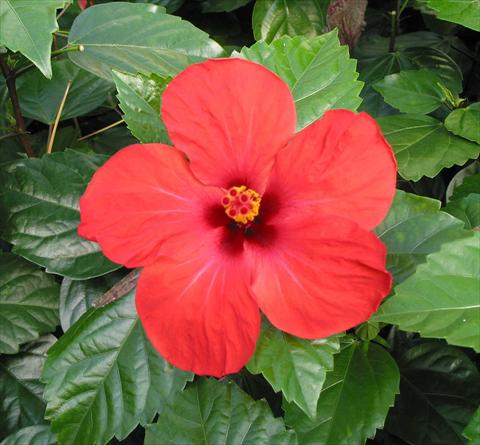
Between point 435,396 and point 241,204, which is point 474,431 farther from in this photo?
point 241,204

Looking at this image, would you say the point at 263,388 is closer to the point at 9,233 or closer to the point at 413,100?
the point at 9,233

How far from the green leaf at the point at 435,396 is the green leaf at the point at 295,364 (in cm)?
33

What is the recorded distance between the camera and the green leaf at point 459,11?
1.12 meters

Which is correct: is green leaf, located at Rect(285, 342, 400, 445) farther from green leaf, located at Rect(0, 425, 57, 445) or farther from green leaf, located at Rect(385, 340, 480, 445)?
green leaf, located at Rect(0, 425, 57, 445)

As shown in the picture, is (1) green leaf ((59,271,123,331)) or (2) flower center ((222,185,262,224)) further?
(1) green leaf ((59,271,123,331))

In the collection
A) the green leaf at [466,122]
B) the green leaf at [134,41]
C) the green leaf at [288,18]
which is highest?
the green leaf at [134,41]

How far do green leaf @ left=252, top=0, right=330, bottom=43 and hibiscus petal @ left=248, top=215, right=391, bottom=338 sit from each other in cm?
81

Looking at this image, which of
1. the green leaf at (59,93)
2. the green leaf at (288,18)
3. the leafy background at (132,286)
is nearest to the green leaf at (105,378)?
the leafy background at (132,286)

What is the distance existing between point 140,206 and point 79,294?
1.16 ft

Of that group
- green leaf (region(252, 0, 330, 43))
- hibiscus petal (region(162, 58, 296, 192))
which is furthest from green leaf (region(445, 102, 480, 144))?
hibiscus petal (region(162, 58, 296, 192))

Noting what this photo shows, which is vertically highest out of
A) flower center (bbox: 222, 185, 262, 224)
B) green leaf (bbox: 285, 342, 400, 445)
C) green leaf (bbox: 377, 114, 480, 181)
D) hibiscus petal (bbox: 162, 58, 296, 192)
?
hibiscus petal (bbox: 162, 58, 296, 192)

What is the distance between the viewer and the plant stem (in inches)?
44.2

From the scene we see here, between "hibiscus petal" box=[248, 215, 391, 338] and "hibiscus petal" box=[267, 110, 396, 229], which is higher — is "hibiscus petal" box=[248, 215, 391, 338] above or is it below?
below

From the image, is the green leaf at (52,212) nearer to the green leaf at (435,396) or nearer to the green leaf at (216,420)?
the green leaf at (216,420)
